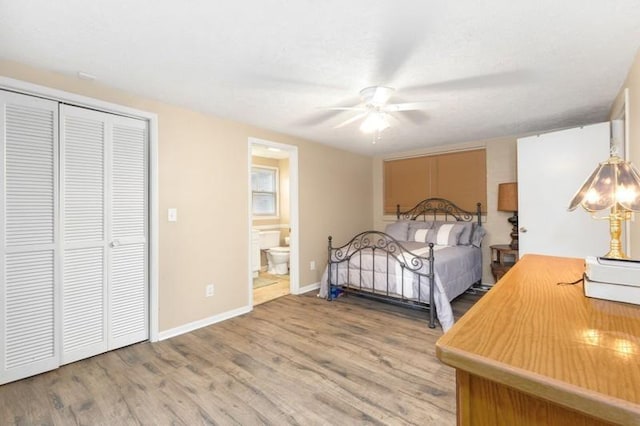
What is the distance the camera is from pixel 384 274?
3324 mm

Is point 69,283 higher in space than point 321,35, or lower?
lower

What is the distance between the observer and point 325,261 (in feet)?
15.0

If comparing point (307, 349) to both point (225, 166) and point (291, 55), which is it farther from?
point (291, 55)

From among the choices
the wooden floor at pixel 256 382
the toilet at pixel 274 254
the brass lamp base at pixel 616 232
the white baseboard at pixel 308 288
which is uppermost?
the brass lamp base at pixel 616 232

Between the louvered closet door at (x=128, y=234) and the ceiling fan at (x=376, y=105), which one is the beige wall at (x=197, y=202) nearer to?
the louvered closet door at (x=128, y=234)

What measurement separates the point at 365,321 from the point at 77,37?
3192 mm

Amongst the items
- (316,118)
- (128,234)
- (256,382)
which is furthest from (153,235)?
(316,118)

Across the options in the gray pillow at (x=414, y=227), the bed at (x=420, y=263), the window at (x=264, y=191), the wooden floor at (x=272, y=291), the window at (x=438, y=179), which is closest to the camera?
the bed at (x=420, y=263)

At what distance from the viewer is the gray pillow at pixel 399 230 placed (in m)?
4.60

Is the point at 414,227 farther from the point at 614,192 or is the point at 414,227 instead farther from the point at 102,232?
the point at 102,232

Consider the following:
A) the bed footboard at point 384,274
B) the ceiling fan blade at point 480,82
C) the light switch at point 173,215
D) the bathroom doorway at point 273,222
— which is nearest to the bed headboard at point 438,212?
the bed footboard at point 384,274

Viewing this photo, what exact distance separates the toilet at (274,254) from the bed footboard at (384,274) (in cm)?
151

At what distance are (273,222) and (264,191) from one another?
2.10 ft

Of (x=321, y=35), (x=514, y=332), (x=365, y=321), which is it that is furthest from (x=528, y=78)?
(x=365, y=321)
